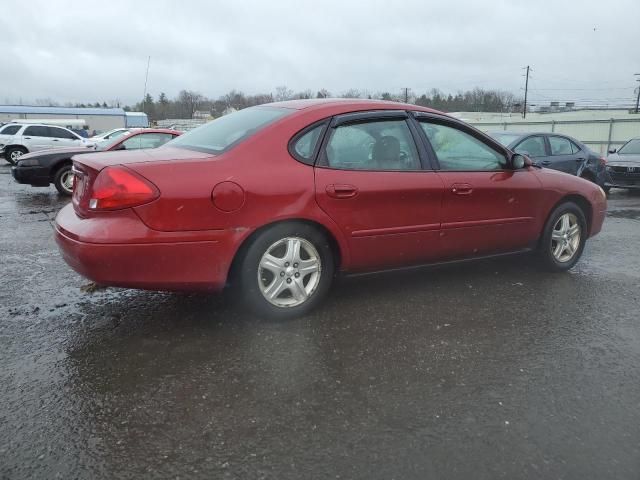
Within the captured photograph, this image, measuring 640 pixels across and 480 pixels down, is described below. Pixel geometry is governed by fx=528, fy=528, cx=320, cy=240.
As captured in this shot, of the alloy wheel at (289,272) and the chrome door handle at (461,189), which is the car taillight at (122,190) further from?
the chrome door handle at (461,189)

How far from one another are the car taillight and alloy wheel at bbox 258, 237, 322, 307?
843 millimetres

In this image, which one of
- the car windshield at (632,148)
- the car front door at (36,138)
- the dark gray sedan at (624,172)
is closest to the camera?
the dark gray sedan at (624,172)

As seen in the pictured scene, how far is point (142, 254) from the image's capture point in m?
3.16

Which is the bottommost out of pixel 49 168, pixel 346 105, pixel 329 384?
pixel 329 384

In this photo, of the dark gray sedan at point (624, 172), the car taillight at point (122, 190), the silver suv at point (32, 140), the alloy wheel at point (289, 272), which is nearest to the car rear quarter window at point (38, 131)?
the silver suv at point (32, 140)

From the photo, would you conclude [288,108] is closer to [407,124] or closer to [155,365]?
[407,124]

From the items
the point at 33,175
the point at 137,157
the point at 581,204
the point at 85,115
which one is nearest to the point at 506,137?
the point at 581,204

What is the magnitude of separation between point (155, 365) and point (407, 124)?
259 cm

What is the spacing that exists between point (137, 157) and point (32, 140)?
1978cm

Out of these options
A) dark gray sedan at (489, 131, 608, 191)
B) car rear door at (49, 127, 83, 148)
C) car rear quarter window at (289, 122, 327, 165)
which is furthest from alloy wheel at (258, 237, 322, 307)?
car rear door at (49, 127, 83, 148)

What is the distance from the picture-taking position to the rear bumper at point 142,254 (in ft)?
10.3

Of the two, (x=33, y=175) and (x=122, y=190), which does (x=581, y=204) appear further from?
(x=33, y=175)

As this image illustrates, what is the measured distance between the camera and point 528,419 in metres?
2.54

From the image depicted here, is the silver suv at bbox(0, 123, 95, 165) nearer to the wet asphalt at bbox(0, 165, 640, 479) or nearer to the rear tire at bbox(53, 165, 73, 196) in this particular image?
the rear tire at bbox(53, 165, 73, 196)
